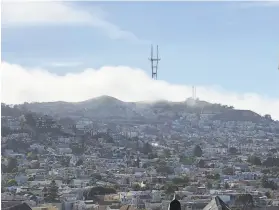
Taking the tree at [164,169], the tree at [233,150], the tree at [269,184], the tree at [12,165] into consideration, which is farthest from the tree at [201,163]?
the tree at [12,165]

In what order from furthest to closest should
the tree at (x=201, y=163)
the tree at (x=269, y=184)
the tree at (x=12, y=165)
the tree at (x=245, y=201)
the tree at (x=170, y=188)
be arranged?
1. the tree at (x=201, y=163)
2. the tree at (x=12, y=165)
3. the tree at (x=269, y=184)
4. the tree at (x=170, y=188)
5. the tree at (x=245, y=201)

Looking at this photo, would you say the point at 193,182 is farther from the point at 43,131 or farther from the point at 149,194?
the point at 43,131

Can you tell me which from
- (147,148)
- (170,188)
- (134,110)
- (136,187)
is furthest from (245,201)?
(134,110)

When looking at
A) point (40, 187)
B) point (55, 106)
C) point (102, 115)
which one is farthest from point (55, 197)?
point (102, 115)

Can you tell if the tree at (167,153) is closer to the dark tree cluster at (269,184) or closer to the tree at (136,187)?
the tree at (136,187)

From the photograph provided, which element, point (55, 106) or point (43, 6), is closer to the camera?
point (43, 6)

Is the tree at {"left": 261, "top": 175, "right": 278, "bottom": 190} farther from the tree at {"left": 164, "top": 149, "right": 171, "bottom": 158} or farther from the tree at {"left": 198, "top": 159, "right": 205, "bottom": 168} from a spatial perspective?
the tree at {"left": 164, "top": 149, "right": 171, "bottom": 158}
